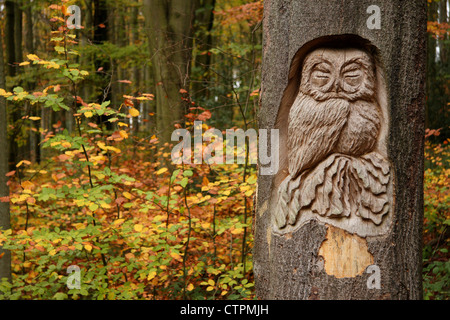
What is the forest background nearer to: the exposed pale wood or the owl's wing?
the owl's wing

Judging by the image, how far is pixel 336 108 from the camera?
2662 mm

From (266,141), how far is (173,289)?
2.92 m

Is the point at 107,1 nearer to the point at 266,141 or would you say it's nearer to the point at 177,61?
the point at 177,61

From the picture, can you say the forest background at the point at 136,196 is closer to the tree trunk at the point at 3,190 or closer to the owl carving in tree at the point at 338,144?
the tree trunk at the point at 3,190

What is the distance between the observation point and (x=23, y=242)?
3.91 m

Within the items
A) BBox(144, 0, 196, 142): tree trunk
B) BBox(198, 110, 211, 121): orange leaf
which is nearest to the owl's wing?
BBox(198, 110, 211, 121): orange leaf

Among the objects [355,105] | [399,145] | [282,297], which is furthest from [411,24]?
[282,297]

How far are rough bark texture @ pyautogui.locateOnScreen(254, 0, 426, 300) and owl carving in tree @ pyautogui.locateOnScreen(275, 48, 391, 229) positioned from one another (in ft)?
0.32

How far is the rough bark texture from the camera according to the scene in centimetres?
254

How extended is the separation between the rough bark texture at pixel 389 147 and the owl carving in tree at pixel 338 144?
0.10 meters

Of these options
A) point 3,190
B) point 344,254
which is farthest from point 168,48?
point 344,254

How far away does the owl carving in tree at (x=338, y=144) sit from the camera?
260 cm

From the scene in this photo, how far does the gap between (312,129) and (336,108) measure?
0.66ft

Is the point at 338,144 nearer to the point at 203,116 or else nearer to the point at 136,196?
the point at 203,116
